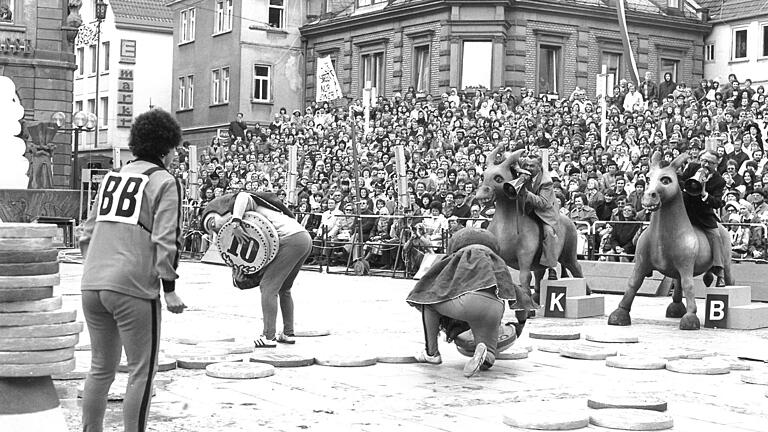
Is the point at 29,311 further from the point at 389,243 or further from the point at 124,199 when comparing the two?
the point at 389,243

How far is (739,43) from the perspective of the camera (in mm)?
42875

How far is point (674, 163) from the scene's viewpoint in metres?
13.9

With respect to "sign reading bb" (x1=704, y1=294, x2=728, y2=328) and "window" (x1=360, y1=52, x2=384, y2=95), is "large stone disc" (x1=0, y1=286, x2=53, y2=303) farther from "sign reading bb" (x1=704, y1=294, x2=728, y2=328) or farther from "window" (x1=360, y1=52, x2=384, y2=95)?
"window" (x1=360, y1=52, x2=384, y2=95)

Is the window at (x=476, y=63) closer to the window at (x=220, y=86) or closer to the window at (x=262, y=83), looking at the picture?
the window at (x=262, y=83)

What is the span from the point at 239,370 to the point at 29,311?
3106 mm

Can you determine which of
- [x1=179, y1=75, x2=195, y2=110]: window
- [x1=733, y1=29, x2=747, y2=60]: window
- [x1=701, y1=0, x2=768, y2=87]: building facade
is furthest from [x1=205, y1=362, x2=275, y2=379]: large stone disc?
[x1=179, y1=75, x2=195, y2=110]: window

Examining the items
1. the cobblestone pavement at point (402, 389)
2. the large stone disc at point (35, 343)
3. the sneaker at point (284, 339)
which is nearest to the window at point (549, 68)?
the cobblestone pavement at point (402, 389)

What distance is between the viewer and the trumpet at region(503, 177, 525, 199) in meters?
14.6

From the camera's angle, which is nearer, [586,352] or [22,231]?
[22,231]

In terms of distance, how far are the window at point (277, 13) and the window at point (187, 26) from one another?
5.43m

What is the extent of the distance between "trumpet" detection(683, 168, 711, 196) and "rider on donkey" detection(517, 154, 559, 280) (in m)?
1.78

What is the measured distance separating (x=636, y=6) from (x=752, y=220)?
83.8 feet

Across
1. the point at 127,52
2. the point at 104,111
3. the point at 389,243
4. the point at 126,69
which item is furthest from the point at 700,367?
the point at 104,111

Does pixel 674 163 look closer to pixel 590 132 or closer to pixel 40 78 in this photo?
pixel 590 132
